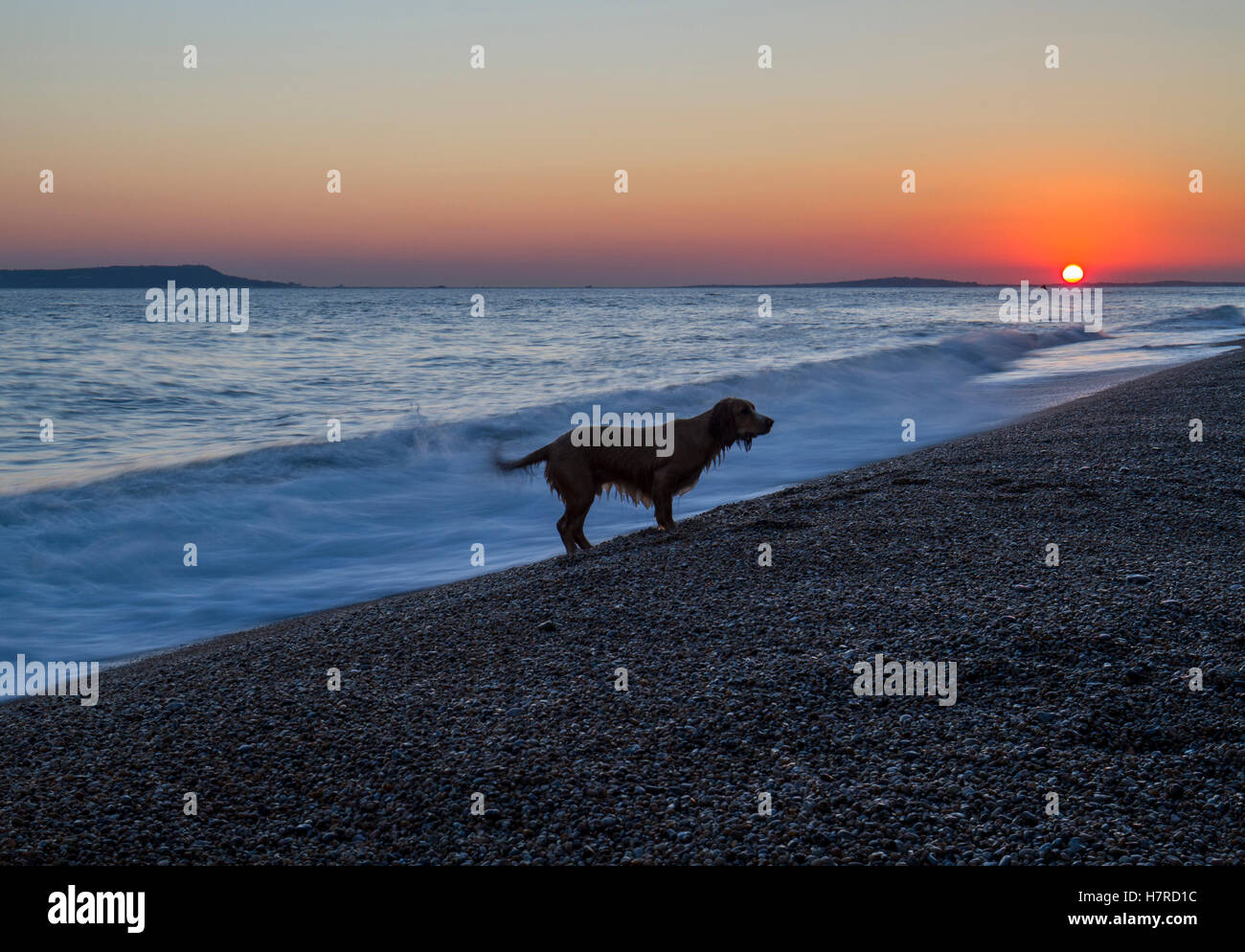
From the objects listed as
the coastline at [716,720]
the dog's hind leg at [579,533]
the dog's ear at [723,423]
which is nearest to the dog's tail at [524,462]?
the dog's hind leg at [579,533]

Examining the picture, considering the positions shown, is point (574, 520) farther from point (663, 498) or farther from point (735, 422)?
point (735, 422)

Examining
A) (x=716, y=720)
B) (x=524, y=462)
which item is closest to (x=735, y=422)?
(x=524, y=462)

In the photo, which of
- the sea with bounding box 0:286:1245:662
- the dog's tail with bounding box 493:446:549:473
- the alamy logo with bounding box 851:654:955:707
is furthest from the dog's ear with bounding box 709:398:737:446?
the alamy logo with bounding box 851:654:955:707

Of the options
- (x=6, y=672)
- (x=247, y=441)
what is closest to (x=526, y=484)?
(x=247, y=441)

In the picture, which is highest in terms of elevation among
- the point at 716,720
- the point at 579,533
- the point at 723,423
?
the point at 723,423

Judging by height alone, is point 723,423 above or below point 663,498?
above

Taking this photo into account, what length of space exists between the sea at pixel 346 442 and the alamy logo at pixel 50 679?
11.3 inches

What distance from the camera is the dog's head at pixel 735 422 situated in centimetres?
800

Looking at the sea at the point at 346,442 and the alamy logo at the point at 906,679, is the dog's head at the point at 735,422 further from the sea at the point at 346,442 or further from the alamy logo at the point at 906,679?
the alamy logo at the point at 906,679

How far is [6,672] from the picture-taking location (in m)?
6.91

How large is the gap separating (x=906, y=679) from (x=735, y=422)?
402 centimetres

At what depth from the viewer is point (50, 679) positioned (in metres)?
6.65
